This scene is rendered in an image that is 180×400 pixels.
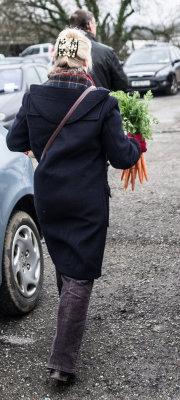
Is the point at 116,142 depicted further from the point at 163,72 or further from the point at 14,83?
the point at 163,72

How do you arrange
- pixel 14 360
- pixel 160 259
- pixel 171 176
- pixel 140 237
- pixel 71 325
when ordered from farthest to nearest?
pixel 171 176 < pixel 140 237 < pixel 160 259 < pixel 14 360 < pixel 71 325

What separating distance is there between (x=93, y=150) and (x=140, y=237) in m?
2.48

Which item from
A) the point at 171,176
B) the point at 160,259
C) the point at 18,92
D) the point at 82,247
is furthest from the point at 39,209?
the point at 18,92

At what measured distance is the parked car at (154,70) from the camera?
16.8 m

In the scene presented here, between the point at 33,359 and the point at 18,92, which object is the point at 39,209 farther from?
the point at 18,92

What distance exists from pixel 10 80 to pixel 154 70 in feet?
22.8

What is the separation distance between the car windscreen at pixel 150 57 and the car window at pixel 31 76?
7.18 metres

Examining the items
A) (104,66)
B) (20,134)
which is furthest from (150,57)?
(20,134)

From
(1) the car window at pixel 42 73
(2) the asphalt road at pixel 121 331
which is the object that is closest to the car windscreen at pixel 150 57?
(1) the car window at pixel 42 73

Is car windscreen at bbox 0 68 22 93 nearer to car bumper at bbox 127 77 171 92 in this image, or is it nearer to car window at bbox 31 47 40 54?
car bumper at bbox 127 77 171 92

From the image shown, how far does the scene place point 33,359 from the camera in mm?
3133

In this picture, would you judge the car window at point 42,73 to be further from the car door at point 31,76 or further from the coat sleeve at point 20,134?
the coat sleeve at point 20,134

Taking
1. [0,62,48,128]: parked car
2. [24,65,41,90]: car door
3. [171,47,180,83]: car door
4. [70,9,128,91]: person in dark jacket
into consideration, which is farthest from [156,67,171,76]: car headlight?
[70,9,128,91]: person in dark jacket

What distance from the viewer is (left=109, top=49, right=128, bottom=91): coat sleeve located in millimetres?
5395
